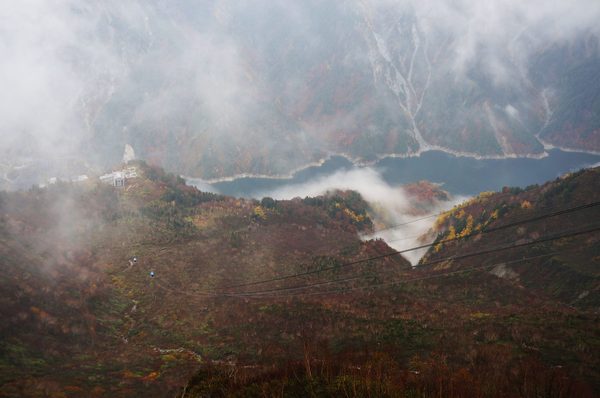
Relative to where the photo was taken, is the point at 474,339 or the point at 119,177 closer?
the point at 474,339

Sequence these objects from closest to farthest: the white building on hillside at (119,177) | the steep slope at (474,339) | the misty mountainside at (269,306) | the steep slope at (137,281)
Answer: the steep slope at (474,339)
the misty mountainside at (269,306)
the steep slope at (137,281)
the white building on hillside at (119,177)

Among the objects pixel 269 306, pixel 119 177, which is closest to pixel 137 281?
pixel 269 306

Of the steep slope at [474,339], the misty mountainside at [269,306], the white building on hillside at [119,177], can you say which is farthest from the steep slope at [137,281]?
the steep slope at [474,339]

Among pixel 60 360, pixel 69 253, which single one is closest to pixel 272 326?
pixel 60 360

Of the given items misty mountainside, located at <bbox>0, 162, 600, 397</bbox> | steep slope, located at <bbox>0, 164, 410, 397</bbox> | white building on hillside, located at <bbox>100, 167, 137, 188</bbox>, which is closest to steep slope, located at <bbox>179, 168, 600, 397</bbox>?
misty mountainside, located at <bbox>0, 162, 600, 397</bbox>

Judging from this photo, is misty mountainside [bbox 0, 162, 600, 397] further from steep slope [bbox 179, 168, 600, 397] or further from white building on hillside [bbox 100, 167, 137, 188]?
white building on hillside [bbox 100, 167, 137, 188]

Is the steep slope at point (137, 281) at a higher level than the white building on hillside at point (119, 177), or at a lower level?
lower

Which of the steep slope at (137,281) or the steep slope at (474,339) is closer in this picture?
the steep slope at (474,339)

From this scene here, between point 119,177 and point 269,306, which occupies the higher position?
point 119,177

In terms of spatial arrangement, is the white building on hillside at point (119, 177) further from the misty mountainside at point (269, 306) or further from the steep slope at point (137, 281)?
the misty mountainside at point (269, 306)

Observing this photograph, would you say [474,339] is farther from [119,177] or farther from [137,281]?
[119,177]
